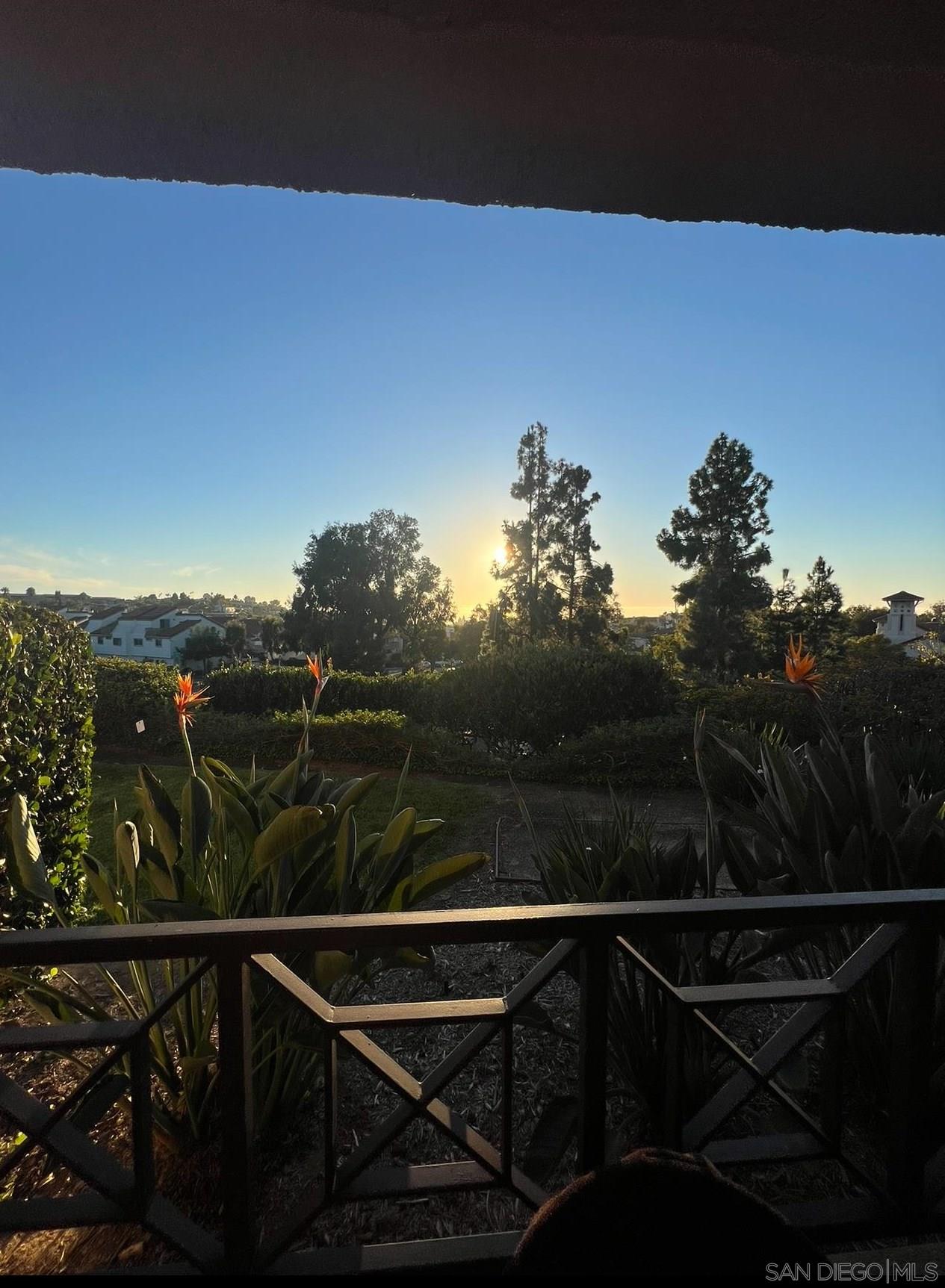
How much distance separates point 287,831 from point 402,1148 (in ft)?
3.15

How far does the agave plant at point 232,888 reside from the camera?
130 centimetres

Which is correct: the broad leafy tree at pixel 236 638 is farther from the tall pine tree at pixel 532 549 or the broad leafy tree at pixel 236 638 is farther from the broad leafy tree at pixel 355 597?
the tall pine tree at pixel 532 549

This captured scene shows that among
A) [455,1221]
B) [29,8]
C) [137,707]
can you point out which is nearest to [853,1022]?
[455,1221]

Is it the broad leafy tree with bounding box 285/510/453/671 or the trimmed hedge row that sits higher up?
the broad leafy tree with bounding box 285/510/453/671

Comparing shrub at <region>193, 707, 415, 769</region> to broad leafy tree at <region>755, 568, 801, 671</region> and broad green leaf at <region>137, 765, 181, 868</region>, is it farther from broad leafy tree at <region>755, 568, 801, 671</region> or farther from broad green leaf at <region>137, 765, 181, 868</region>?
broad leafy tree at <region>755, 568, 801, 671</region>

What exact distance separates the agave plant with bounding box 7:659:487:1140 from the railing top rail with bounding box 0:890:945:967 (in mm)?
387

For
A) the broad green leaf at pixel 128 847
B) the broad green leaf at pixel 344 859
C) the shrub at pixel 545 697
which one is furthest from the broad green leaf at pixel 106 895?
the shrub at pixel 545 697

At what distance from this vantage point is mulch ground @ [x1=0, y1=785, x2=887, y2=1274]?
1.32 metres

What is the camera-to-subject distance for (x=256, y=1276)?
0.88m

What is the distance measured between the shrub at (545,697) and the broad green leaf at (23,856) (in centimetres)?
614

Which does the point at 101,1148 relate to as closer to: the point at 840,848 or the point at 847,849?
the point at 847,849

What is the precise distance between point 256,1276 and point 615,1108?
3.43 feet

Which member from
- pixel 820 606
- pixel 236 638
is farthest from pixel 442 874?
pixel 236 638

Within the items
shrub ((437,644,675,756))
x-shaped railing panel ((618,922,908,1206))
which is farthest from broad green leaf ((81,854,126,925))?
shrub ((437,644,675,756))
